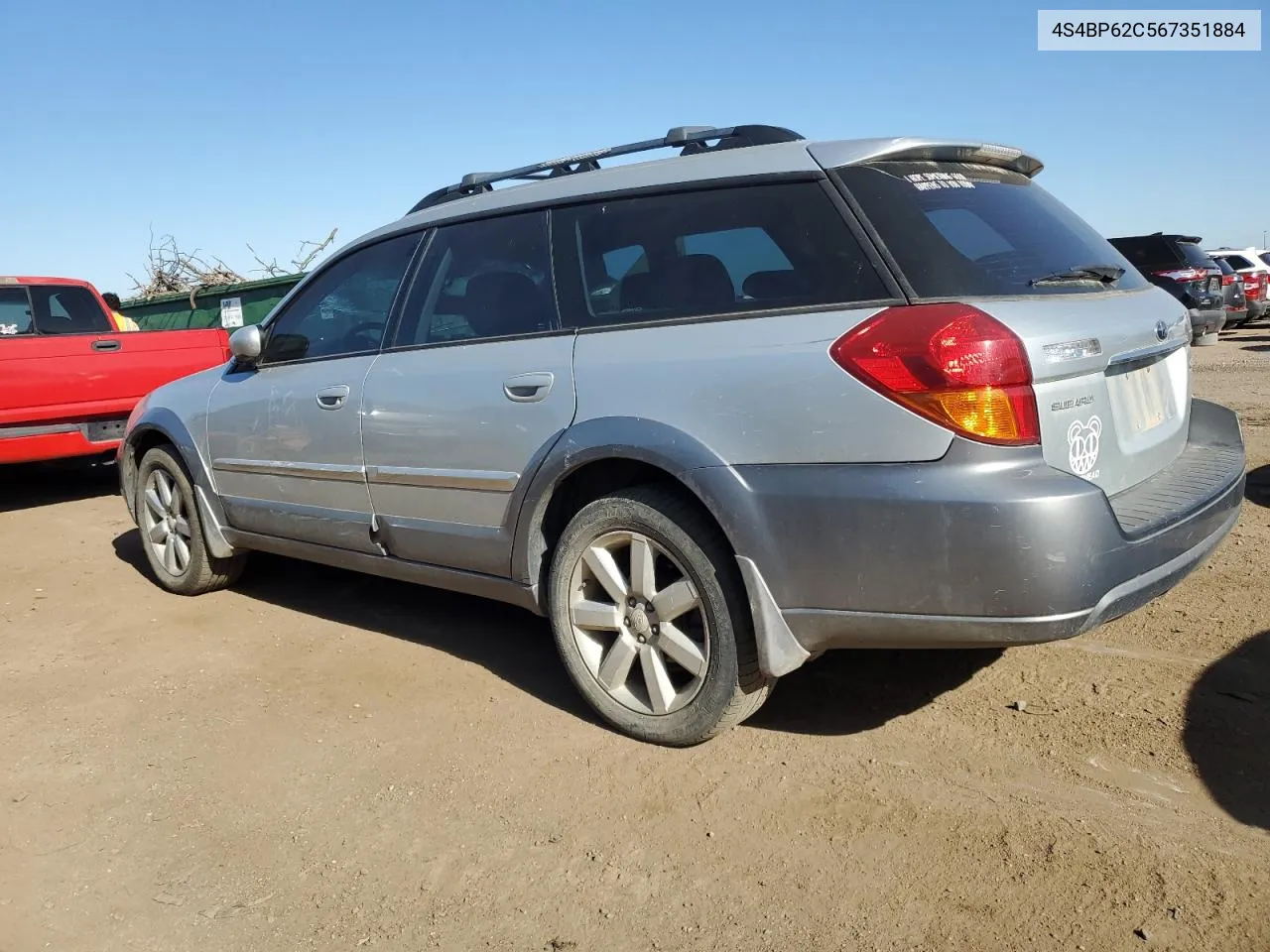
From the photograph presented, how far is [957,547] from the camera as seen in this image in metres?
2.54

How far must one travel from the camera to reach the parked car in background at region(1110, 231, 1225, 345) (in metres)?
14.8

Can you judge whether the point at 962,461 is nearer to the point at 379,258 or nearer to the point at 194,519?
the point at 379,258

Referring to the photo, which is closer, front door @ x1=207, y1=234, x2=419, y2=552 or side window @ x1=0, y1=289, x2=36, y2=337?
front door @ x1=207, y1=234, x2=419, y2=552

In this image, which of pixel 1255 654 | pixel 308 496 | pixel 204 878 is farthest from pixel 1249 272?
pixel 204 878

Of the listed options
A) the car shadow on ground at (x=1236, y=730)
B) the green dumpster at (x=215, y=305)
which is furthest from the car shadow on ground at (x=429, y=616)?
the green dumpster at (x=215, y=305)

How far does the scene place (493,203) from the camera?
3.85 meters

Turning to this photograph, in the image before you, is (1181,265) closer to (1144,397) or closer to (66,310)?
(1144,397)

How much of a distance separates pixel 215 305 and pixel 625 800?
1126 cm

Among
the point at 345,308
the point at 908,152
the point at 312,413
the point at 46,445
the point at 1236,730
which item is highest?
the point at 908,152

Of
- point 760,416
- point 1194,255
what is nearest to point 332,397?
point 760,416

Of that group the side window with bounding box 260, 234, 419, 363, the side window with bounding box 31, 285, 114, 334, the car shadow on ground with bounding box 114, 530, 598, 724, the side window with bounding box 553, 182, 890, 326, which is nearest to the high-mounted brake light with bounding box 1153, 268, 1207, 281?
the car shadow on ground with bounding box 114, 530, 598, 724

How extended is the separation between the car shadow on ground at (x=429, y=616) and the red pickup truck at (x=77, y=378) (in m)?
1.91

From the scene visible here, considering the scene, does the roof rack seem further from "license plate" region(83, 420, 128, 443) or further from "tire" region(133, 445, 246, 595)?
"license plate" region(83, 420, 128, 443)

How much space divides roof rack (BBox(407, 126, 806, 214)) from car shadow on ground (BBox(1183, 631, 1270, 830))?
2.20m
